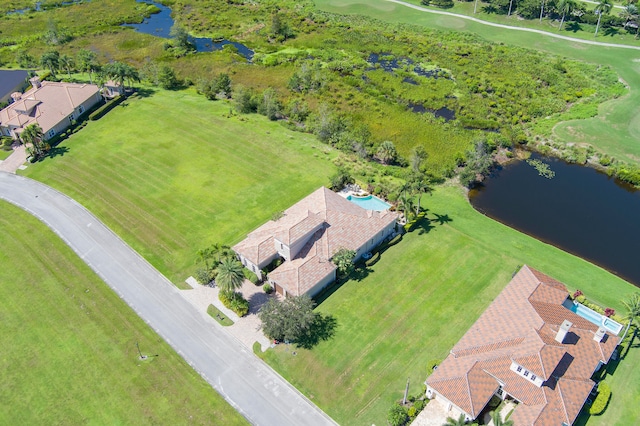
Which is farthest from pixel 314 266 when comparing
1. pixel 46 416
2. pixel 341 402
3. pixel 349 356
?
pixel 46 416

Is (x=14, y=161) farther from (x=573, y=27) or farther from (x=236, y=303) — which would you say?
(x=573, y=27)

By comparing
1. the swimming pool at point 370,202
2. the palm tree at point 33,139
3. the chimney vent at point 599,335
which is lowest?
the chimney vent at point 599,335

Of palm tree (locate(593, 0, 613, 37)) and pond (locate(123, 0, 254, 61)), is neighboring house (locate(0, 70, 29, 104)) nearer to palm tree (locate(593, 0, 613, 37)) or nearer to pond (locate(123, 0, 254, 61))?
pond (locate(123, 0, 254, 61))

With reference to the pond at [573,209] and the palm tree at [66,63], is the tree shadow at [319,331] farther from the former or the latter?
the palm tree at [66,63]

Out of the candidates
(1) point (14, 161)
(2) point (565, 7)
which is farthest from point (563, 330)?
(2) point (565, 7)

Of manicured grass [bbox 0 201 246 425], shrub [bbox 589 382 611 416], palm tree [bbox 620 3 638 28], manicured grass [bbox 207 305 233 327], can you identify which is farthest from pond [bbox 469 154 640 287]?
palm tree [bbox 620 3 638 28]

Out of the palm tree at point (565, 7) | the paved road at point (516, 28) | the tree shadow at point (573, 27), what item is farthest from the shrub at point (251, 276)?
the tree shadow at point (573, 27)
